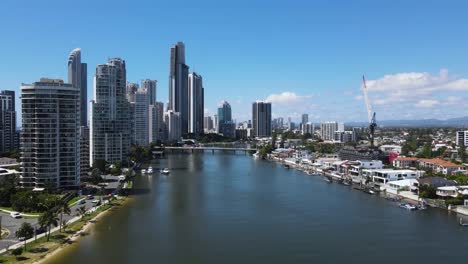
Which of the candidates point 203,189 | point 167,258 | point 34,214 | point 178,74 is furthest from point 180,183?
point 178,74

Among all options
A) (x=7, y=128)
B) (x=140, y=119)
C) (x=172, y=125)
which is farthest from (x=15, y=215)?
(x=172, y=125)

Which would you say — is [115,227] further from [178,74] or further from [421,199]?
[178,74]

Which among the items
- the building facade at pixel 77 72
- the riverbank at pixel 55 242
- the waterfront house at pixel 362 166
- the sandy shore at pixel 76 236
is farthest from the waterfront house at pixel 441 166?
the building facade at pixel 77 72

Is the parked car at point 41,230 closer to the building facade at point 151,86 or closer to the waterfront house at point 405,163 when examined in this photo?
the waterfront house at point 405,163

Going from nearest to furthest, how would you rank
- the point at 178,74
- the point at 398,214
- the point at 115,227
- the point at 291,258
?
1. the point at 291,258
2. the point at 115,227
3. the point at 398,214
4. the point at 178,74

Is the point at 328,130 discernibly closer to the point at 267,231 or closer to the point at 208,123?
the point at 208,123

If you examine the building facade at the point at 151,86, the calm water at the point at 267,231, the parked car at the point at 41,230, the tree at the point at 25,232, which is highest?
the building facade at the point at 151,86

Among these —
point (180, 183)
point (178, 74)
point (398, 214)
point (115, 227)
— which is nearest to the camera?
point (115, 227)
